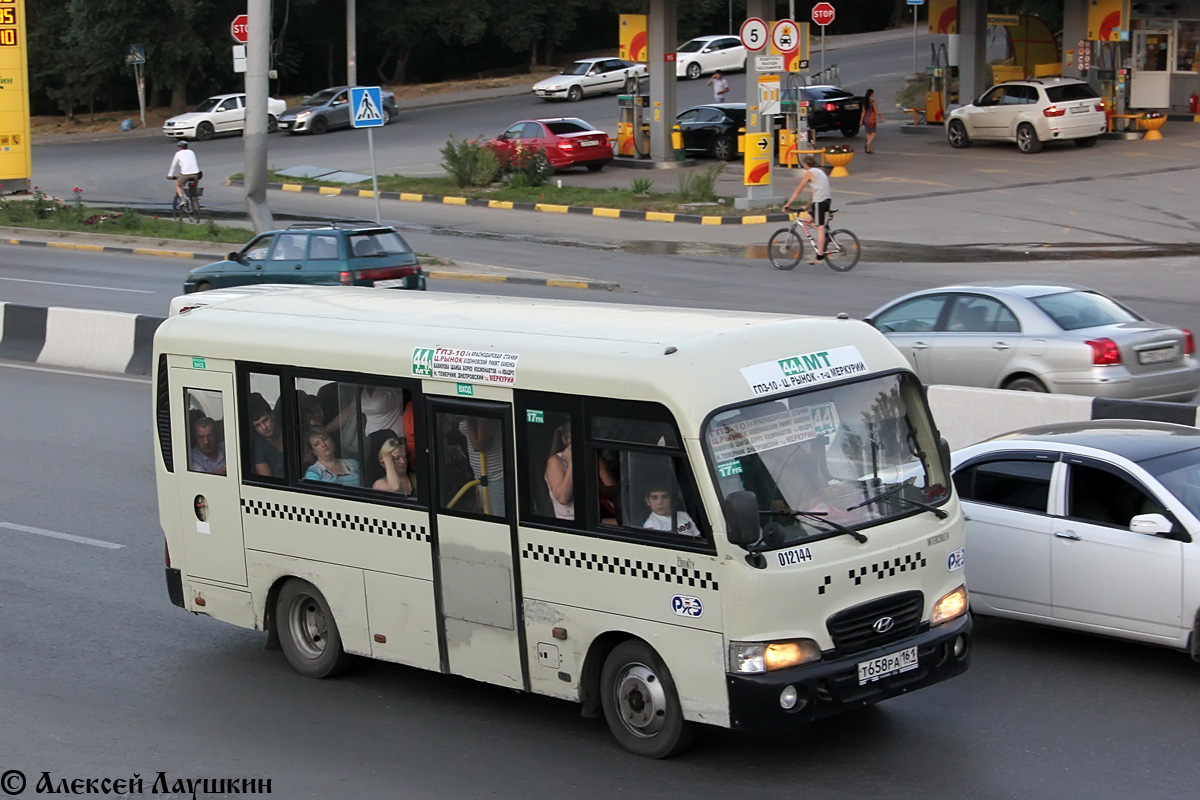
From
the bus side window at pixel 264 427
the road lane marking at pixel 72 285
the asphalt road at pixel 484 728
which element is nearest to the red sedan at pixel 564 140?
the road lane marking at pixel 72 285

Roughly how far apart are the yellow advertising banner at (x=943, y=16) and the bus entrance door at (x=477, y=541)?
4423cm

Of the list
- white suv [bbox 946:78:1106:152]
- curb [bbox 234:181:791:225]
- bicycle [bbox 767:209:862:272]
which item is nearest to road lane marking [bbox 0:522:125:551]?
bicycle [bbox 767:209:862:272]

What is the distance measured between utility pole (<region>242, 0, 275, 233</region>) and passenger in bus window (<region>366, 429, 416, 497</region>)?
18719 mm

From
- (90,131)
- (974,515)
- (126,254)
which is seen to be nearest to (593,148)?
(126,254)

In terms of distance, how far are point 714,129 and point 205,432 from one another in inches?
1323

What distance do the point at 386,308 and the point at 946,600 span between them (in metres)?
3.53

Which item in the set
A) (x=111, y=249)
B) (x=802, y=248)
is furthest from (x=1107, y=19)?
(x=111, y=249)

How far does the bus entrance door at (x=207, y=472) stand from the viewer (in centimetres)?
859

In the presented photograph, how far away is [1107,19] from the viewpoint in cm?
4100

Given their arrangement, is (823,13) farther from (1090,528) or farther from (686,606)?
(686,606)

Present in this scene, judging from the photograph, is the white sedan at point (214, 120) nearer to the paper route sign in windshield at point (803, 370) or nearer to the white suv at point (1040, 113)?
the white suv at point (1040, 113)

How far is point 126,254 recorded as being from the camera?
102ft

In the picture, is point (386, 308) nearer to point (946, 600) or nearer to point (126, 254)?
point (946, 600)

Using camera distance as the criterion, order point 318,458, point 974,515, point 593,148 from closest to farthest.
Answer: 1. point 318,458
2. point 974,515
3. point 593,148
